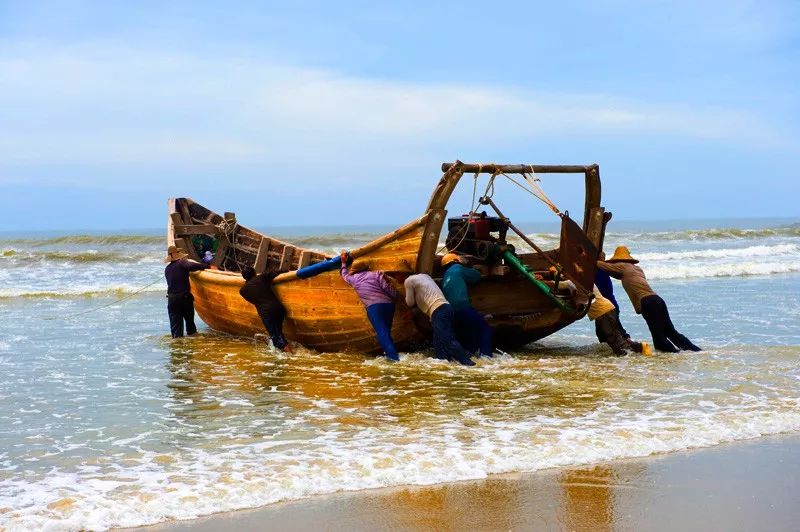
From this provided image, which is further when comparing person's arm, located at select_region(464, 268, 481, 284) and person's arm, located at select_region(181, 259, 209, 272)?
person's arm, located at select_region(181, 259, 209, 272)

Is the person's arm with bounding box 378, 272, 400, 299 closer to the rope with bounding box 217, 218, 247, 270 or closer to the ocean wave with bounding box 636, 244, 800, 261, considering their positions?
the rope with bounding box 217, 218, 247, 270

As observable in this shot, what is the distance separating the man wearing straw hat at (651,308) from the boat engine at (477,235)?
4.76 feet

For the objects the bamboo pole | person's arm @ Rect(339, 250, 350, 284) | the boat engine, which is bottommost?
person's arm @ Rect(339, 250, 350, 284)

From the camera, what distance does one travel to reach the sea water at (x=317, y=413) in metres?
5.27

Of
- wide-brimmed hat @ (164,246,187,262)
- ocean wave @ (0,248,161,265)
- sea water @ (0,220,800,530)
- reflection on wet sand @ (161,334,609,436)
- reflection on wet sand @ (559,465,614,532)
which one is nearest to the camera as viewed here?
reflection on wet sand @ (559,465,614,532)

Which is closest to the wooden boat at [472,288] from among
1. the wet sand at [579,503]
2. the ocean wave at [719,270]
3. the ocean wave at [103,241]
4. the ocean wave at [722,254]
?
the wet sand at [579,503]

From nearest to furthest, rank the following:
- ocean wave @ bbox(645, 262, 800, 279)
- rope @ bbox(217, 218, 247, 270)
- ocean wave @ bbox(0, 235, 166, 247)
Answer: rope @ bbox(217, 218, 247, 270) < ocean wave @ bbox(645, 262, 800, 279) < ocean wave @ bbox(0, 235, 166, 247)

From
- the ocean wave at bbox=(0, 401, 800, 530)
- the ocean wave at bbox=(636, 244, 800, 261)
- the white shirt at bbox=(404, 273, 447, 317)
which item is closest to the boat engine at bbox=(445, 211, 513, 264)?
the white shirt at bbox=(404, 273, 447, 317)

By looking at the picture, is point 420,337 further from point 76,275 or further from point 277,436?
point 76,275

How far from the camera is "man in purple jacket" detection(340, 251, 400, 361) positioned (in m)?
9.30

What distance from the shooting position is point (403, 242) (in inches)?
365

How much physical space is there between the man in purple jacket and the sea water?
0.30 meters

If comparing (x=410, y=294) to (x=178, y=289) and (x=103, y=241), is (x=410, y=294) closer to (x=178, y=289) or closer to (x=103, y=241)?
(x=178, y=289)

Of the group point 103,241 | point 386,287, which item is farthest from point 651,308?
point 103,241
